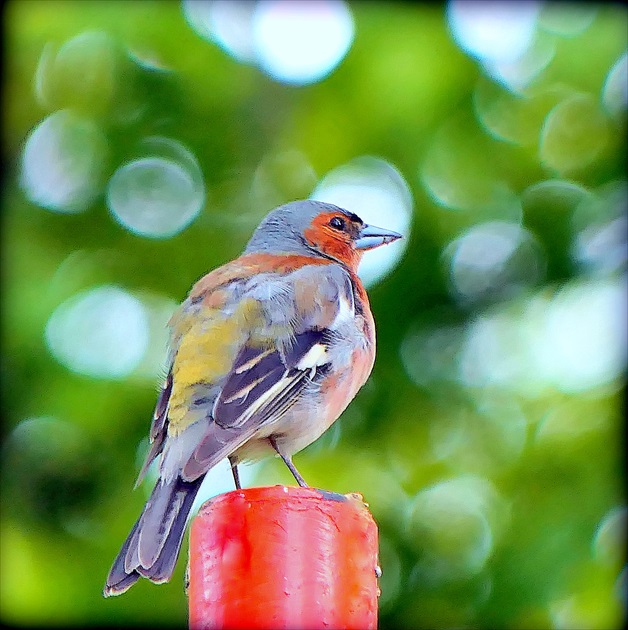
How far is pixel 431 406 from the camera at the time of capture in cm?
645

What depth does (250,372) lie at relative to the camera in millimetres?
3639

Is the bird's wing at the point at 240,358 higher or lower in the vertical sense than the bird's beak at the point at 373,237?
lower

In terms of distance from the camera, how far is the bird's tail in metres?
2.91

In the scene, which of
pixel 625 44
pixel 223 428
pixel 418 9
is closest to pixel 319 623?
pixel 223 428

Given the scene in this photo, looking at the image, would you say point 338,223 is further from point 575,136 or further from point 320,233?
point 575,136

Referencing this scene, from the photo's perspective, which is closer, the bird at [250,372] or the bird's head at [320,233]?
the bird at [250,372]

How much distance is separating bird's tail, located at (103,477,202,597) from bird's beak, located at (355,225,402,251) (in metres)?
2.36

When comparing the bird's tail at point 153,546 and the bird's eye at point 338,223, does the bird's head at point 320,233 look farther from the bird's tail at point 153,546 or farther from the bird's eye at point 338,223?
the bird's tail at point 153,546

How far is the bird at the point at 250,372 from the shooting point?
3271 millimetres

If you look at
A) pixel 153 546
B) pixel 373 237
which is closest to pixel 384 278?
pixel 373 237

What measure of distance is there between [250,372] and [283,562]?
1.27 m

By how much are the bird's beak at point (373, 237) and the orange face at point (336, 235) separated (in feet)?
0.09

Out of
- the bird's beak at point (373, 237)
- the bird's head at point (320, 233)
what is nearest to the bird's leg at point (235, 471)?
the bird's head at point (320, 233)

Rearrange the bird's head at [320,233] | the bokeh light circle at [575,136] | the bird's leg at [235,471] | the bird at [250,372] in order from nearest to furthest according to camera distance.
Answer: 1. the bird at [250,372]
2. the bird's leg at [235,471]
3. the bird's head at [320,233]
4. the bokeh light circle at [575,136]
